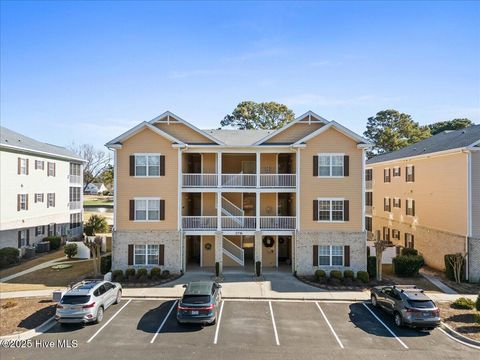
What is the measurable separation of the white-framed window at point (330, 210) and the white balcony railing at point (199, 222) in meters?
7.51

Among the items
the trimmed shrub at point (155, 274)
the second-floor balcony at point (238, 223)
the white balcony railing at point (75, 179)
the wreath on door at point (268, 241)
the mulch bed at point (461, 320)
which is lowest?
the mulch bed at point (461, 320)

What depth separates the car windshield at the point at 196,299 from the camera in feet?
48.3

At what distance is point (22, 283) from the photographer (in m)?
21.6

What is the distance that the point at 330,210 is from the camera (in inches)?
912

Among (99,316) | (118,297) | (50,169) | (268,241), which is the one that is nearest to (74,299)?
(99,316)

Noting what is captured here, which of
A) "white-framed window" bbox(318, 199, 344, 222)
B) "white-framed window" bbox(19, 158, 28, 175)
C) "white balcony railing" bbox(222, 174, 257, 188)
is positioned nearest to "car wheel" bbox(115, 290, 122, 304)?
"white balcony railing" bbox(222, 174, 257, 188)

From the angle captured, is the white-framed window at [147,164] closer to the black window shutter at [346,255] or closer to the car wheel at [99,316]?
the car wheel at [99,316]

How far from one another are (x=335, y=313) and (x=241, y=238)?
10.9 meters

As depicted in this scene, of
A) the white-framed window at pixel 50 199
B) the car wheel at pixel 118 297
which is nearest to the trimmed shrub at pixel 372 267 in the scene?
the car wheel at pixel 118 297

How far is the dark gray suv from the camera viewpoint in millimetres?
14242

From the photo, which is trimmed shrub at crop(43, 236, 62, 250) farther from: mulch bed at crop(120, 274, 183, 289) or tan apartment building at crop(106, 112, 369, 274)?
mulch bed at crop(120, 274, 183, 289)

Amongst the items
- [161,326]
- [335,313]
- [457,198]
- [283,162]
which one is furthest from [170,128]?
[457,198]

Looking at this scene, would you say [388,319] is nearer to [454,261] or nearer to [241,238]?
[454,261]

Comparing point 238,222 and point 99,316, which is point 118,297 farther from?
point 238,222
